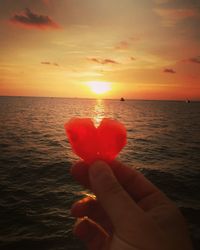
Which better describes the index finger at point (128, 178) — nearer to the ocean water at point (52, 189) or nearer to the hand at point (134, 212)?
the hand at point (134, 212)

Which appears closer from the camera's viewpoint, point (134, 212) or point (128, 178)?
point (134, 212)

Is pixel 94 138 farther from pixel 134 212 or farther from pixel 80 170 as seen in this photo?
pixel 134 212

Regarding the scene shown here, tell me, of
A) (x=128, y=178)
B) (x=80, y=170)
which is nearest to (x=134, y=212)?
(x=128, y=178)

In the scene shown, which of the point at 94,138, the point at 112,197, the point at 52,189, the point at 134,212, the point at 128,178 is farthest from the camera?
the point at 52,189

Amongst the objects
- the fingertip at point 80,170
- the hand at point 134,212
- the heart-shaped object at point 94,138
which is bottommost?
the hand at point 134,212

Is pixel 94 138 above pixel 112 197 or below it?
above

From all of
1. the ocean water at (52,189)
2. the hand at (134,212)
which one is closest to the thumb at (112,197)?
the hand at (134,212)

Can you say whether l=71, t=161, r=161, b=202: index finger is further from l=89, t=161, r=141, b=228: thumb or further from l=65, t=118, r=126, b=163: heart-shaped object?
l=89, t=161, r=141, b=228: thumb

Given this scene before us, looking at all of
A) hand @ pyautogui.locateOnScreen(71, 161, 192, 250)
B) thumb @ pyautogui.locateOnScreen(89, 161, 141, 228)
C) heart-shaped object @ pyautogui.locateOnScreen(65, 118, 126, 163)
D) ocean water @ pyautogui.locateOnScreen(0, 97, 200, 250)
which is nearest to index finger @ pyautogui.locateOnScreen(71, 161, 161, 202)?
hand @ pyautogui.locateOnScreen(71, 161, 192, 250)

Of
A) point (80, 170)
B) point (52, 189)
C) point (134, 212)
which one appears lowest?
point (52, 189)
